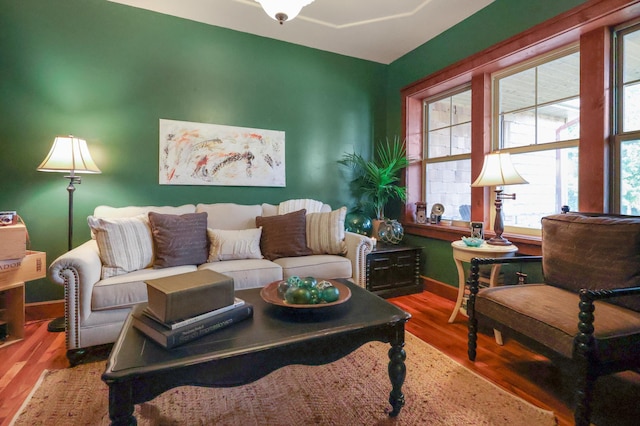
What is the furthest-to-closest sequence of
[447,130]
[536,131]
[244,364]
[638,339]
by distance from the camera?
[447,130]
[536,131]
[638,339]
[244,364]

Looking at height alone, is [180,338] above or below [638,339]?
above

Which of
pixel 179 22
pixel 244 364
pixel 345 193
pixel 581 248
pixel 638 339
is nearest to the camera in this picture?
pixel 244 364

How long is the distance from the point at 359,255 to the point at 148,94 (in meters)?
2.42

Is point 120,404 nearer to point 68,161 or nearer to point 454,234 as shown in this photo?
point 68,161

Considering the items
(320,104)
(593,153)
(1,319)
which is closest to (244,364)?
(1,319)

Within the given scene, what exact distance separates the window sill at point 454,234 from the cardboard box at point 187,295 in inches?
90.2

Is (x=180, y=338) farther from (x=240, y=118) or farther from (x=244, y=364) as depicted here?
(x=240, y=118)

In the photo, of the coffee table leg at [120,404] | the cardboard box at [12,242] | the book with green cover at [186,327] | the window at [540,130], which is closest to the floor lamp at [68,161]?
the cardboard box at [12,242]

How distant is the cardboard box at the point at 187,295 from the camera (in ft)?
3.70

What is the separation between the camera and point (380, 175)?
3.55m

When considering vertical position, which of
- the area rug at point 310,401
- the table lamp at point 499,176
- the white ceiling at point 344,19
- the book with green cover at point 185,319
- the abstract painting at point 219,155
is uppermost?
the white ceiling at point 344,19

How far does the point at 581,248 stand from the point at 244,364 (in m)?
1.88

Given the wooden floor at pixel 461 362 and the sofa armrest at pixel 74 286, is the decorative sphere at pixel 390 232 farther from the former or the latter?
the sofa armrest at pixel 74 286

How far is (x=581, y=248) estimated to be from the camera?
179cm
